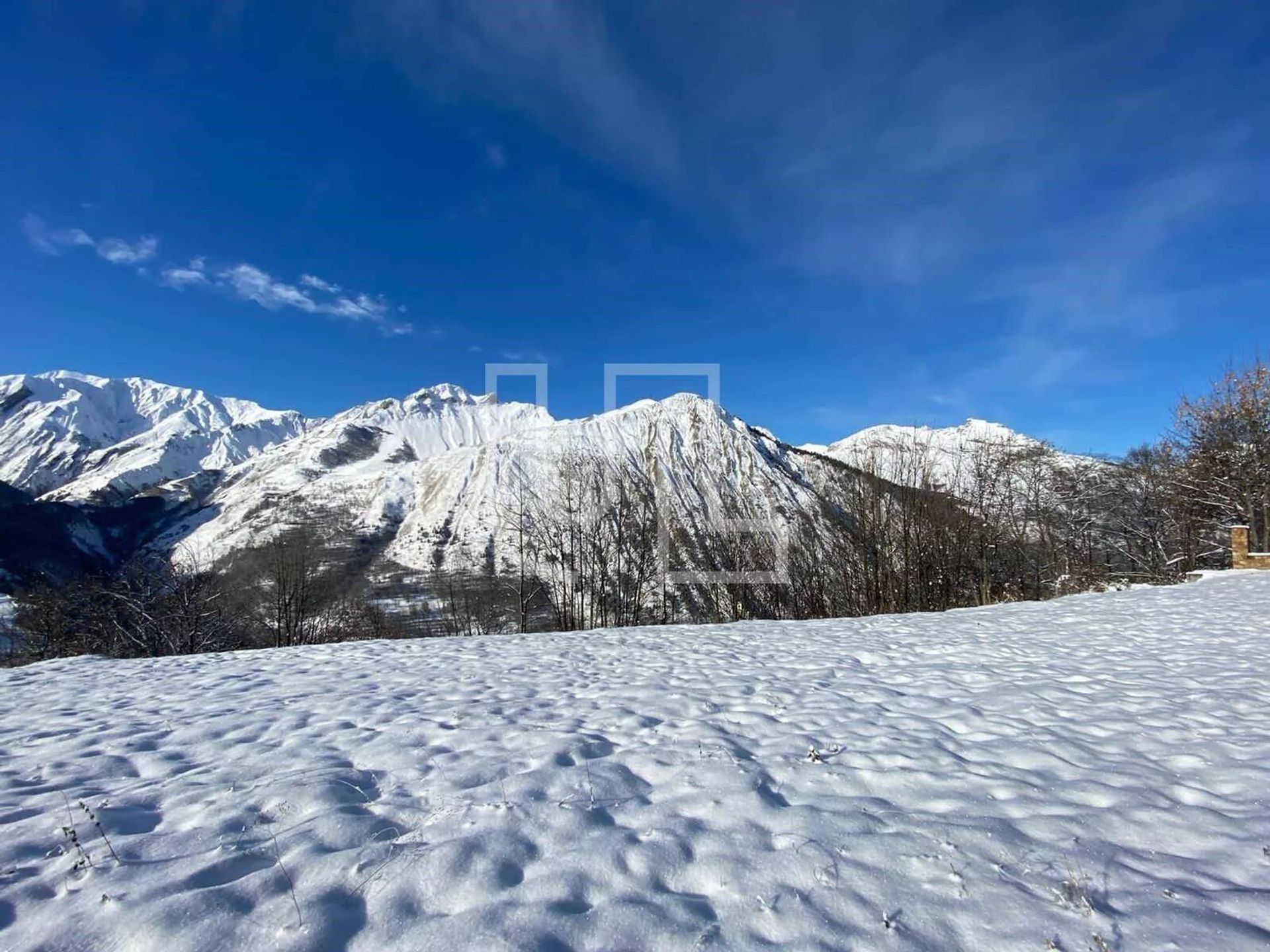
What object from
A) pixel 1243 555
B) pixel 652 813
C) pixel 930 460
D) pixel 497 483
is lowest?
pixel 652 813

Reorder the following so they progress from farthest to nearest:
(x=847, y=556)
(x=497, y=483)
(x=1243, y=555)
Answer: (x=497, y=483), (x=847, y=556), (x=1243, y=555)

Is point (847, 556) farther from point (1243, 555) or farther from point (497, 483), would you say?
point (497, 483)

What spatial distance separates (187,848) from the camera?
9.36ft

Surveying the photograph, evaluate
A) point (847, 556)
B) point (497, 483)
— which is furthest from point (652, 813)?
point (497, 483)

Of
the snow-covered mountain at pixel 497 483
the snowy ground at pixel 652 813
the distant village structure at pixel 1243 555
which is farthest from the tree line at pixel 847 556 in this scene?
the snow-covered mountain at pixel 497 483

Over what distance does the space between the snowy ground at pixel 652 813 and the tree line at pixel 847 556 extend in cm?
1240

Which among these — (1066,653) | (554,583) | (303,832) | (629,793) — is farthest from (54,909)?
(554,583)

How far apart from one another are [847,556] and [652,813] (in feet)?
61.5

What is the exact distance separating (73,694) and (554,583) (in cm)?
1864

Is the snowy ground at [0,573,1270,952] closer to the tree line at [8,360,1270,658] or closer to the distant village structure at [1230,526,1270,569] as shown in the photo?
the tree line at [8,360,1270,658]

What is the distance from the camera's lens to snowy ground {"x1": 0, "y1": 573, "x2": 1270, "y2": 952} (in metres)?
2.29

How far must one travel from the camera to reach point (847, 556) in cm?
2028

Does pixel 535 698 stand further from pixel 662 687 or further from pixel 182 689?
pixel 182 689

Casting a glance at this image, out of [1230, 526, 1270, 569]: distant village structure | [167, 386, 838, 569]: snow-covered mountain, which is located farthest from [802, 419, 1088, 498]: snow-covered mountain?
[167, 386, 838, 569]: snow-covered mountain
